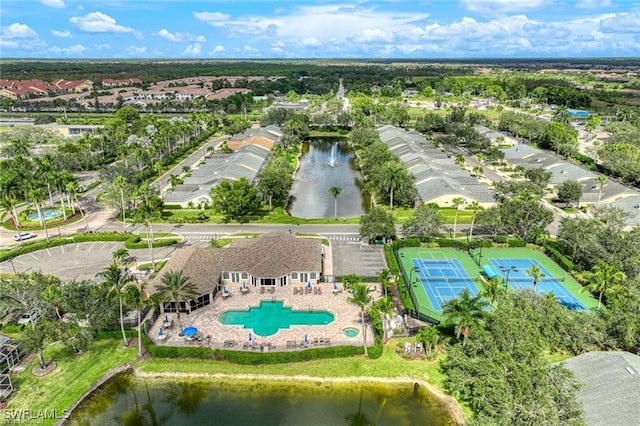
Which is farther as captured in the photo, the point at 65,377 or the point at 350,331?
the point at 350,331

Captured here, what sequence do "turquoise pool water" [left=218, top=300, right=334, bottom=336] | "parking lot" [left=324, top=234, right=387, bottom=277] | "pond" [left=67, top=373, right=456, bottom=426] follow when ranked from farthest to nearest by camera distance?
"parking lot" [left=324, top=234, right=387, bottom=277]
"turquoise pool water" [left=218, top=300, right=334, bottom=336]
"pond" [left=67, top=373, right=456, bottom=426]

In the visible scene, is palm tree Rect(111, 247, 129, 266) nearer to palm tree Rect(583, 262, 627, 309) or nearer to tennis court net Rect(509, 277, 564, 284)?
tennis court net Rect(509, 277, 564, 284)

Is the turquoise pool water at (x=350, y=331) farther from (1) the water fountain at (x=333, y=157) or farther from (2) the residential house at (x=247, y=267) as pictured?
(1) the water fountain at (x=333, y=157)

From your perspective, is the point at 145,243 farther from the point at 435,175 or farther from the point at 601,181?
the point at 601,181

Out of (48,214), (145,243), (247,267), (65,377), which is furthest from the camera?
(48,214)

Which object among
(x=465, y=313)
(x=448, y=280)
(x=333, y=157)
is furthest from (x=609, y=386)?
(x=333, y=157)

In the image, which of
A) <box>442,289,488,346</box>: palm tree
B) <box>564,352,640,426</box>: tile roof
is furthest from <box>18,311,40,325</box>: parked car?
<box>564,352,640,426</box>: tile roof

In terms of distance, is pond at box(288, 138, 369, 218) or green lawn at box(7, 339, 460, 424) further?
pond at box(288, 138, 369, 218)
